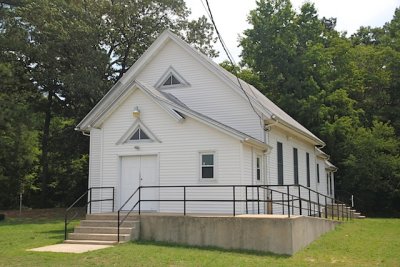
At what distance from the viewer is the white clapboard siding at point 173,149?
16500mm

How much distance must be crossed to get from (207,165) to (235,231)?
381cm

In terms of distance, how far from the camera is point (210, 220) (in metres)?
13.9

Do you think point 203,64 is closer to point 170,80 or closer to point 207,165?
point 170,80

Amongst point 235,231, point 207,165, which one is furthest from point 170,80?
point 235,231

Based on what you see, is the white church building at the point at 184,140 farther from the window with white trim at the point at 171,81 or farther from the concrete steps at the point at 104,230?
the concrete steps at the point at 104,230

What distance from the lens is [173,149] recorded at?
17266mm

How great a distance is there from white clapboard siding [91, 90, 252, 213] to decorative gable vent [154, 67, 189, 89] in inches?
113

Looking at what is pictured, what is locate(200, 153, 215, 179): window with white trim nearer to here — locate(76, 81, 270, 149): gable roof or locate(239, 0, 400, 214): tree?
locate(76, 81, 270, 149): gable roof

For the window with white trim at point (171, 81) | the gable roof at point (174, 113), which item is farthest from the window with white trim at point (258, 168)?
the window with white trim at point (171, 81)

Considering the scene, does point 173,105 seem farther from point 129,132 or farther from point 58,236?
point 58,236

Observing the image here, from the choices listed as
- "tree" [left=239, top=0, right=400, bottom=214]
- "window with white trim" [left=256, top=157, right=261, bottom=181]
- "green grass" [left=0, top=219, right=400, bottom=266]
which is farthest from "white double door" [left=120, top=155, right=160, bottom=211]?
"tree" [left=239, top=0, right=400, bottom=214]

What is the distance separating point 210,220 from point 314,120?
23.1 m

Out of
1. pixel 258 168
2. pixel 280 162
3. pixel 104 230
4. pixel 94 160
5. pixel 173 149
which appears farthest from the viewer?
pixel 94 160

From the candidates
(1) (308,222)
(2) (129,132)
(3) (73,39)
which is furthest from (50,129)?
(1) (308,222)
